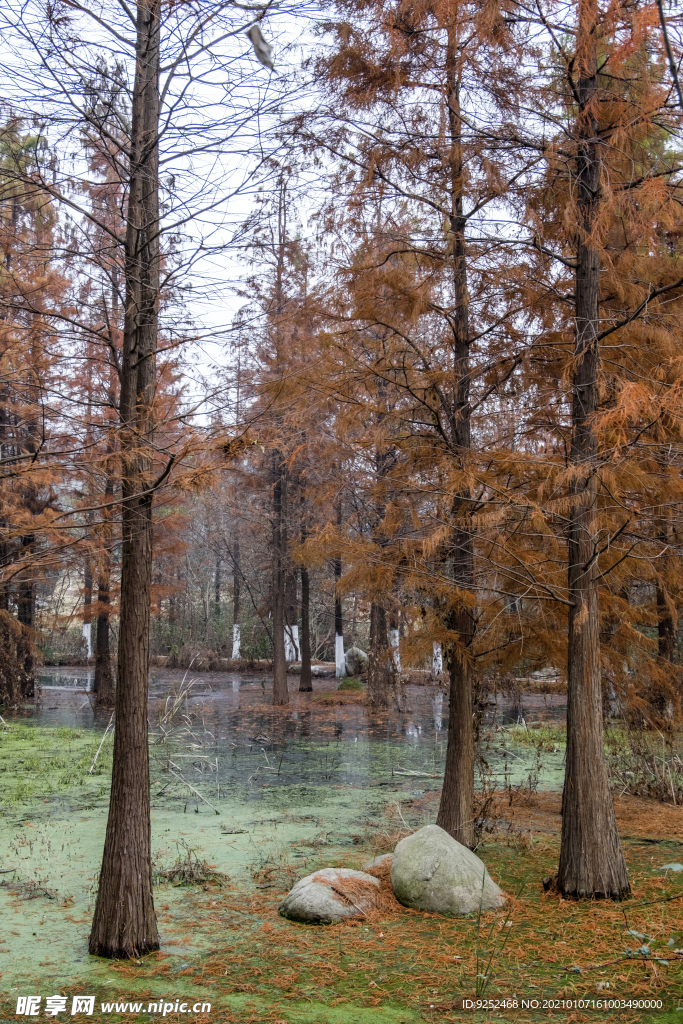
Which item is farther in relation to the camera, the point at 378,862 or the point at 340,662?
the point at 340,662

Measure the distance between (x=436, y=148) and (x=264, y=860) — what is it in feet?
21.7

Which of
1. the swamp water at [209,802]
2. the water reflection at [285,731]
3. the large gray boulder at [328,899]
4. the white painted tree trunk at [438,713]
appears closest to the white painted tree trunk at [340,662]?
the water reflection at [285,731]

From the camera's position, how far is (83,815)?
9000mm

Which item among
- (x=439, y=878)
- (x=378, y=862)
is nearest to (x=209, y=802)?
(x=378, y=862)

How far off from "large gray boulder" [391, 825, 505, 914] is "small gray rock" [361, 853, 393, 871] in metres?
0.51

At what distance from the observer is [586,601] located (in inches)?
260

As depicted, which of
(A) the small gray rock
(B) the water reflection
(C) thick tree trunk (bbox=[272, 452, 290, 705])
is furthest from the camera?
(C) thick tree trunk (bbox=[272, 452, 290, 705])

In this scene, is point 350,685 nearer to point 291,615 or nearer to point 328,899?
point 291,615

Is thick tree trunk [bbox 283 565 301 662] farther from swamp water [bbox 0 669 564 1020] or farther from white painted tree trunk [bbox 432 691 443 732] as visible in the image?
swamp water [bbox 0 669 564 1020]

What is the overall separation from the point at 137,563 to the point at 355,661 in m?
21.5

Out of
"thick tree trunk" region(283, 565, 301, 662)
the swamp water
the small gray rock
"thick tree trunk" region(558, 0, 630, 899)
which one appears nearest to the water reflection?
the swamp water

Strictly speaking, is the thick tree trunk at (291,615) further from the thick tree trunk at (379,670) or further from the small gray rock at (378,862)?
the small gray rock at (378,862)

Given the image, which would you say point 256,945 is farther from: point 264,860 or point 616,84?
point 616,84

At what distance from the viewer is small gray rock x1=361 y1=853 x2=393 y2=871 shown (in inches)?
270
